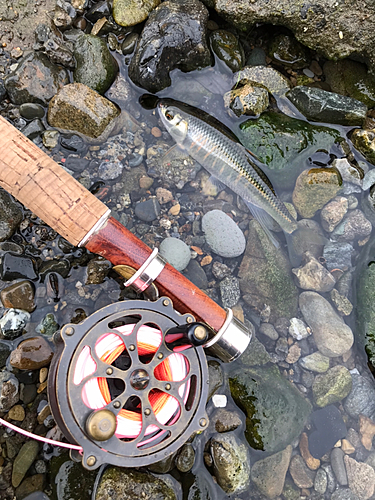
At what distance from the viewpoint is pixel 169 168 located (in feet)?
13.6

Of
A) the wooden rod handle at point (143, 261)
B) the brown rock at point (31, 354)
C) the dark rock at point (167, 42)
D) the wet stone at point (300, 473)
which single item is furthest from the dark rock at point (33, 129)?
the wet stone at point (300, 473)

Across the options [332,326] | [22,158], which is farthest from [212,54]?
[332,326]

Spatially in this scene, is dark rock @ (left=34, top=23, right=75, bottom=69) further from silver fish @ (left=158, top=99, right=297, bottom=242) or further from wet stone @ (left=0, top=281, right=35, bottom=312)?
wet stone @ (left=0, top=281, right=35, bottom=312)

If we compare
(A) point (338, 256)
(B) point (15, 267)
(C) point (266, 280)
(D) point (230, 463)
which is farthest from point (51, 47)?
(D) point (230, 463)

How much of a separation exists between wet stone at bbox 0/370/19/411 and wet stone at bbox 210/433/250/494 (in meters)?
1.93

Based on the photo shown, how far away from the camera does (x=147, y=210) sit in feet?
13.1

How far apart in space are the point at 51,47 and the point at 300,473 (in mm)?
5230

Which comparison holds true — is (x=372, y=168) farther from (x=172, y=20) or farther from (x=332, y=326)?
(x=172, y=20)

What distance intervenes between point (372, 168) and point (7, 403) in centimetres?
470

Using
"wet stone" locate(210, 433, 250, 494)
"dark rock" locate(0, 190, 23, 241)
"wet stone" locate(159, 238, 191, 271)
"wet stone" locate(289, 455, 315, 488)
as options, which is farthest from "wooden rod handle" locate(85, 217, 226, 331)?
"wet stone" locate(289, 455, 315, 488)

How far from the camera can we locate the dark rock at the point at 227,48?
432 centimetres

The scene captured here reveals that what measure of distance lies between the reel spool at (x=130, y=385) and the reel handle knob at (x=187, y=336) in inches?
4.5

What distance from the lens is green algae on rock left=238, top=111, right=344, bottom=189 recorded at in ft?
13.9

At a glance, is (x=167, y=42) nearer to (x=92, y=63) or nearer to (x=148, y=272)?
(x=92, y=63)
